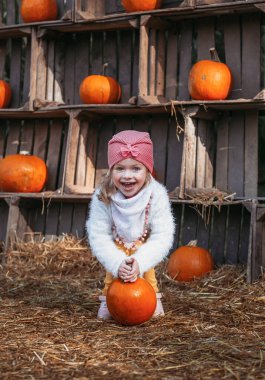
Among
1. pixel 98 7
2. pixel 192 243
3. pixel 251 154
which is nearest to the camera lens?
pixel 192 243

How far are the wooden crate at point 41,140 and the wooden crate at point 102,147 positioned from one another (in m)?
0.31

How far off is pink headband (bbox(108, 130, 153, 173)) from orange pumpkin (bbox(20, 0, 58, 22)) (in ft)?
9.70

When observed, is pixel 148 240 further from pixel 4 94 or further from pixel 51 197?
pixel 4 94

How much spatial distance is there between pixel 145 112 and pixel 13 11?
6.50 ft

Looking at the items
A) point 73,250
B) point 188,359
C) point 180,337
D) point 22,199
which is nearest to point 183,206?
point 73,250

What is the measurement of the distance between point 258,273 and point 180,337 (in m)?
1.92

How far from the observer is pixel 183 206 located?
6.21 metres

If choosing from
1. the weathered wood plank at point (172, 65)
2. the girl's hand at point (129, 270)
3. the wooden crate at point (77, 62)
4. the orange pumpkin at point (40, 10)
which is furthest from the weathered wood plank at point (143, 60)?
the girl's hand at point (129, 270)

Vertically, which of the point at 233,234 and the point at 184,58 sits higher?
the point at 184,58

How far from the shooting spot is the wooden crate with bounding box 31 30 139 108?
21.6ft

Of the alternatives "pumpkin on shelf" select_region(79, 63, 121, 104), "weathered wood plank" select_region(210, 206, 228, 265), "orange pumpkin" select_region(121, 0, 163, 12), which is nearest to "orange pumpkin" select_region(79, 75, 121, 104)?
"pumpkin on shelf" select_region(79, 63, 121, 104)

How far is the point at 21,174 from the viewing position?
6352mm

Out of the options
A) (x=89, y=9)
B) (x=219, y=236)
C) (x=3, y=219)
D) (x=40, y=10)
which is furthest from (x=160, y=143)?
(x=3, y=219)

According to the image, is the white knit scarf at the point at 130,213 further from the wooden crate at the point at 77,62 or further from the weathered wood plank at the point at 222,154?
the wooden crate at the point at 77,62
